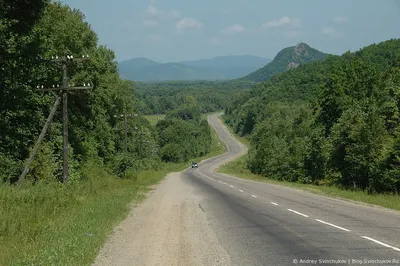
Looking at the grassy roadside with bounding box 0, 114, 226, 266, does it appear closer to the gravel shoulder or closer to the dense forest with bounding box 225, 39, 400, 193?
the gravel shoulder

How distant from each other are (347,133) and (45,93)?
26.0 m

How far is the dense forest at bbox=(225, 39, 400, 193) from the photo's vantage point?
38844 mm

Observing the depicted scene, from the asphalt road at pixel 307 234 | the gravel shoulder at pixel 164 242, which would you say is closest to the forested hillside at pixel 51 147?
the gravel shoulder at pixel 164 242

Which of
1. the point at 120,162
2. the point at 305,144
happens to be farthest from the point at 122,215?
the point at 305,144

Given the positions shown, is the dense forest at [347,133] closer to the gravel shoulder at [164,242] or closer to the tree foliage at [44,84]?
the gravel shoulder at [164,242]

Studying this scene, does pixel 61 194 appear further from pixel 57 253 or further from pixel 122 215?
pixel 57 253

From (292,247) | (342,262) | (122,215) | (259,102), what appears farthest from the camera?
(259,102)

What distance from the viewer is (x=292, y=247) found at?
10375 mm

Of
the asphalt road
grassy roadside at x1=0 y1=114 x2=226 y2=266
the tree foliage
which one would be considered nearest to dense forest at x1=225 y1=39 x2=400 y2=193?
the asphalt road

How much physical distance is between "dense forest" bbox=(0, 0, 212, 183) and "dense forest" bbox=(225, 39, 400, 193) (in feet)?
73.9

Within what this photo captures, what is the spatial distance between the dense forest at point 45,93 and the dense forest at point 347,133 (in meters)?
22.5

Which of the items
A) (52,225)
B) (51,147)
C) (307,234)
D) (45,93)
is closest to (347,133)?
(51,147)

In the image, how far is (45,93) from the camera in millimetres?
32938

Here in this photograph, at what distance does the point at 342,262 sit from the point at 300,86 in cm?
14612
